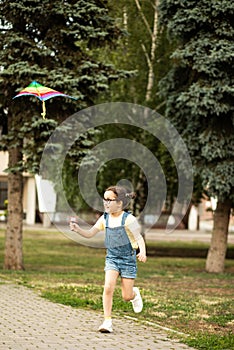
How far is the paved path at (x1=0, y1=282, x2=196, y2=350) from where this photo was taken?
9.04 meters

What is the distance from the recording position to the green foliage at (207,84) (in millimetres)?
21859

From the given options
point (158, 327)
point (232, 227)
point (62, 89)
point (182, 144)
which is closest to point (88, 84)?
point (62, 89)

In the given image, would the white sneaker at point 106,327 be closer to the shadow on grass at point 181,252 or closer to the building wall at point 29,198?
the shadow on grass at point 181,252

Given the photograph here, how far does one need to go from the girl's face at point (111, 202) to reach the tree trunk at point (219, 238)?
555 inches

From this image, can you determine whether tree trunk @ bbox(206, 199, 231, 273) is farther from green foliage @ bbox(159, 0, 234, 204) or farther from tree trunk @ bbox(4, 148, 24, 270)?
tree trunk @ bbox(4, 148, 24, 270)

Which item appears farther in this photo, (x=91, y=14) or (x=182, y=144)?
(x=182, y=144)

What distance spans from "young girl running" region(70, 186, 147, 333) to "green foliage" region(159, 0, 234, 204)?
475 inches

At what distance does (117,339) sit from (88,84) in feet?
38.8

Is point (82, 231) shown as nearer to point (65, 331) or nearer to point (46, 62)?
point (65, 331)

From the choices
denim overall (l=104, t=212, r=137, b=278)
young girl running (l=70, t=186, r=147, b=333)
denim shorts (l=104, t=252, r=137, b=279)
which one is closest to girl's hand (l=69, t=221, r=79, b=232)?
young girl running (l=70, t=186, r=147, b=333)

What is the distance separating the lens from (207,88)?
21.9 metres

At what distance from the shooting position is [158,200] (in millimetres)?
31188

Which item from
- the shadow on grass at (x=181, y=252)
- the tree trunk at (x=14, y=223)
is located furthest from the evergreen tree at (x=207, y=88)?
the shadow on grass at (x=181, y=252)

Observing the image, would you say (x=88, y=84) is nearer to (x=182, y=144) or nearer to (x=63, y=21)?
(x=63, y=21)
